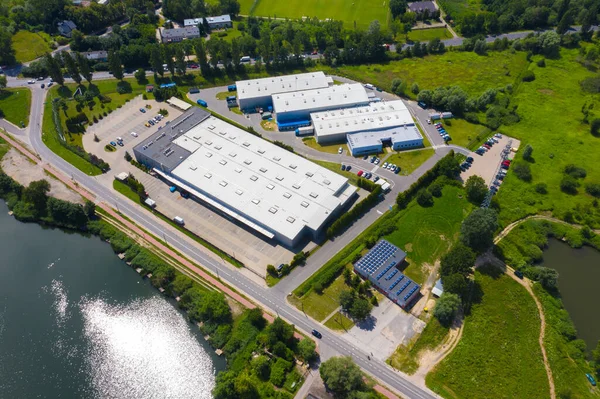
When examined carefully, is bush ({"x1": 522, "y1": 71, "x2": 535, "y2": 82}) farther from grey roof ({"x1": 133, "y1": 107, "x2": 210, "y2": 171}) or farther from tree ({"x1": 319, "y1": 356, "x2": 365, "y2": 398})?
tree ({"x1": 319, "y1": 356, "x2": 365, "y2": 398})

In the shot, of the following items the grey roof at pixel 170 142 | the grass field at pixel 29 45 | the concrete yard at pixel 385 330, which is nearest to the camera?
the concrete yard at pixel 385 330

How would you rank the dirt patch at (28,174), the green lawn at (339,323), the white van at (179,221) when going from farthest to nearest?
1. the dirt patch at (28,174)
2. the white van at (179,221)
3. the green lawn at (339,323)

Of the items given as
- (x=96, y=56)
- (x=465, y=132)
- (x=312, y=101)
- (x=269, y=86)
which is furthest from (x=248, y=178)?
(x=96, y=56)

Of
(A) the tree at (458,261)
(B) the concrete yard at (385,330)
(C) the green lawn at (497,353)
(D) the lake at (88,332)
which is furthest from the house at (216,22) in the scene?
(C) the green lawn at (497,353)

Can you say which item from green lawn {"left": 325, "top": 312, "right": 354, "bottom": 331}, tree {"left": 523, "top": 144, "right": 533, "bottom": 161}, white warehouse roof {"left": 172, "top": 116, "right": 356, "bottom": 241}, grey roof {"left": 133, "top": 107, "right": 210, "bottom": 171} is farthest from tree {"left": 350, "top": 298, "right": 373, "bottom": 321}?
tree {"left": 523, "top": 144, "right": 533, "bottom": 161}

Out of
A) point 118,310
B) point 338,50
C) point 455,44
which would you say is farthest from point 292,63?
point 118,310

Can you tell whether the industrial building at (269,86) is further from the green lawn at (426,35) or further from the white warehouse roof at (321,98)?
the green lawn at (426,35)

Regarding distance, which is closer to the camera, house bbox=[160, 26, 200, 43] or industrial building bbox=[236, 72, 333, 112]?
industrial building bbox=[236, 72, 333, 112]
